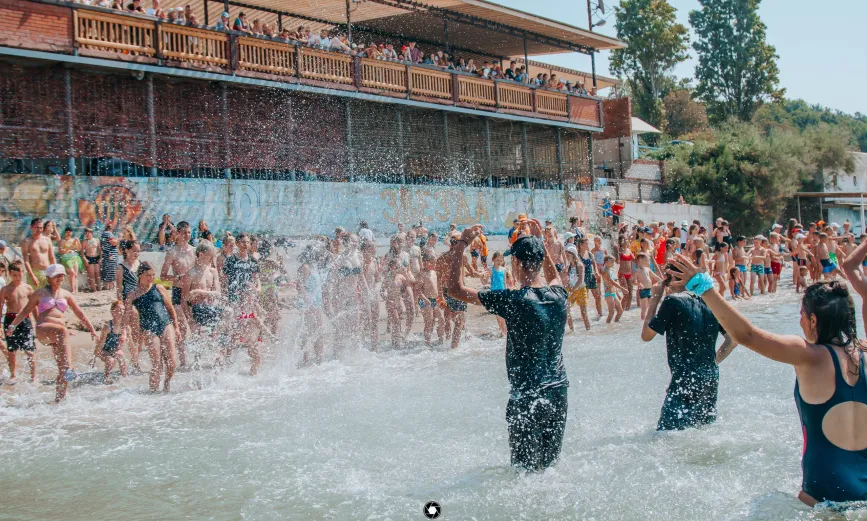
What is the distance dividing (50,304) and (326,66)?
11.1 m

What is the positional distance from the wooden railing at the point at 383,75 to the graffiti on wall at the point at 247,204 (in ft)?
7.90

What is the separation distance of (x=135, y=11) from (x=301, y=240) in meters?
5.61

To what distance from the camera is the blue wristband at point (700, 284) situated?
357 centimetres

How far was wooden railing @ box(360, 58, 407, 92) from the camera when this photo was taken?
19406mm

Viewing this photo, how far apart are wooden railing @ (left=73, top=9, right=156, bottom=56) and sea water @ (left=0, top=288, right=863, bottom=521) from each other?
7.62 metres

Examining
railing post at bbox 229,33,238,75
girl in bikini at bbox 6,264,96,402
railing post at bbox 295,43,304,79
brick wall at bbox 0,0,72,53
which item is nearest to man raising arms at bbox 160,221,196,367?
girl in bikini at bbox 6,264,96,402

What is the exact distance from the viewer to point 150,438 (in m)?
7.35

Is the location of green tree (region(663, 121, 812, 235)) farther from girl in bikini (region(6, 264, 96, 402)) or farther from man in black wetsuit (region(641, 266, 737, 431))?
man in black wetsuit (region(641, 266, 737, 431))

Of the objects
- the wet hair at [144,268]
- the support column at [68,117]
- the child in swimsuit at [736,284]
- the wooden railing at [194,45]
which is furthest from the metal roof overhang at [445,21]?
the wet hair at [144,268]

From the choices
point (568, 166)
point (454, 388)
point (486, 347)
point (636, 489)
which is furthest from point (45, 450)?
point (568, 166)

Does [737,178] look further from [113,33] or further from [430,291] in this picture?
[113,33]

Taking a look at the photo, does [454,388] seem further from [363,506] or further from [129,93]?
[129,93]

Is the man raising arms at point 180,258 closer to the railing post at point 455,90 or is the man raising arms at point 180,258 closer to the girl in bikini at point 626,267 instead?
the girl in bikini at point 626,267

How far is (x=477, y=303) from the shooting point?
16.4 feet
